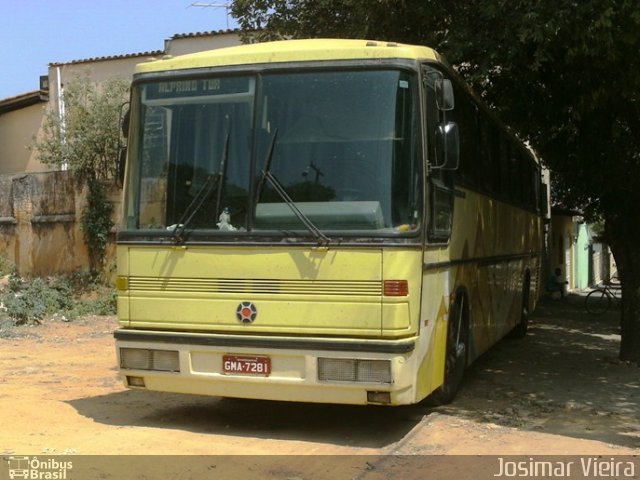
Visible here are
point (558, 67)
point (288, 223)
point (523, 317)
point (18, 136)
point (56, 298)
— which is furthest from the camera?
point (18, 136)

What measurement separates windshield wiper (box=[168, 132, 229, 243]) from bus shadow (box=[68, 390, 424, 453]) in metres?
1.85

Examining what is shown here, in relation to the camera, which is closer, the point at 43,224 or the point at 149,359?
the point at 149,359

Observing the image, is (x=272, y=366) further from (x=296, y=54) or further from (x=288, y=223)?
(x=296, y=54)

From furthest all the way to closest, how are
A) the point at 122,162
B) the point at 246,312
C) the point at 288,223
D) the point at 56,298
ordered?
the point at 56,298, the point at 122,162, the point at 246,312, the point at 288,223

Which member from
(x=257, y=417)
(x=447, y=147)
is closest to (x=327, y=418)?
(x=257, y=417)

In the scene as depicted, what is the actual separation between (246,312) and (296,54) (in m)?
2.24

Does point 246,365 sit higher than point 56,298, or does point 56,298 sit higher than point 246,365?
point 246,365

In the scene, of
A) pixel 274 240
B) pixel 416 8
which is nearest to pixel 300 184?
pixel 274 240

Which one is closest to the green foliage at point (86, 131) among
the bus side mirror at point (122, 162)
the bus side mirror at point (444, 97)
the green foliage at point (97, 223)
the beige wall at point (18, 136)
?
the green foliage at point (97, 223)

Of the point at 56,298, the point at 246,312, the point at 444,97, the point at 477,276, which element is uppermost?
the point at 444,97

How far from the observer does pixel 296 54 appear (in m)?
6.87

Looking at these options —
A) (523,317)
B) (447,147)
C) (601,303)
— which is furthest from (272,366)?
(601,303)

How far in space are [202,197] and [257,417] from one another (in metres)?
2.44

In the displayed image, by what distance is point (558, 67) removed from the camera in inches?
405
